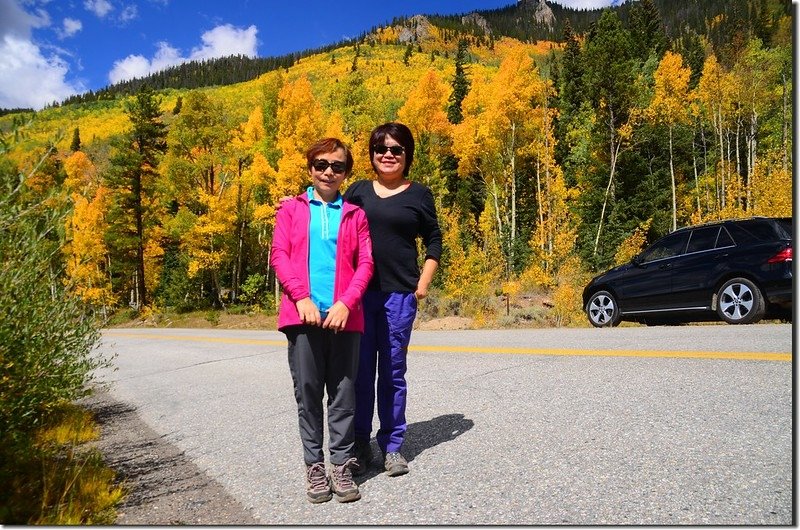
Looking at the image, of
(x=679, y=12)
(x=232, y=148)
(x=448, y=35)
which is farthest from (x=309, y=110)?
(x=448, y=35)

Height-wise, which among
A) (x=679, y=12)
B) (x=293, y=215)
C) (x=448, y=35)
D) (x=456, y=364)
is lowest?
(x=456, y=364)

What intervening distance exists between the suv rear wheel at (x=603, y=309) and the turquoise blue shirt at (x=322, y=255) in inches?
344

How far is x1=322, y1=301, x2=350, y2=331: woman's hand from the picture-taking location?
253 cm

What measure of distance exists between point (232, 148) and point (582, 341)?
24.1m

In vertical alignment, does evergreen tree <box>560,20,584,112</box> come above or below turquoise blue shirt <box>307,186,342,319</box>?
above

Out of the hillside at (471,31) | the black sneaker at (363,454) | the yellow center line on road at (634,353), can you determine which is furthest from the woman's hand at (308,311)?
the hillside at (471,31)

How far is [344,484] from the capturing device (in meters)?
2.57

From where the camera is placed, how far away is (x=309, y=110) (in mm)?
23094

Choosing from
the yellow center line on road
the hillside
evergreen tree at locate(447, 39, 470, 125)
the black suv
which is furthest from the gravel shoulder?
the hillside

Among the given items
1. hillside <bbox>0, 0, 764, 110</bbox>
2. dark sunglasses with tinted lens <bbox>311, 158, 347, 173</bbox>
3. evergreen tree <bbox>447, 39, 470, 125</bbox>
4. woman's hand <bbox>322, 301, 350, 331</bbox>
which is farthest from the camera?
hillside <bbox>0, 0, 764, 110</bbox>

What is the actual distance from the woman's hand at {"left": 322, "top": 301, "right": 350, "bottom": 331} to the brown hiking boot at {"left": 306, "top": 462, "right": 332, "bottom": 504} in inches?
29.2

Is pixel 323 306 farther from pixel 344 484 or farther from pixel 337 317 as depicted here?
pixel 344 484

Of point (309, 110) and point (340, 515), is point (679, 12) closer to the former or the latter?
point (309, 110)

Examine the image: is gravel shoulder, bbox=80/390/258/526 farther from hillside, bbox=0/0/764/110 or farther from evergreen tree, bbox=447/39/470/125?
hillside, bbox=0/0/764/110
